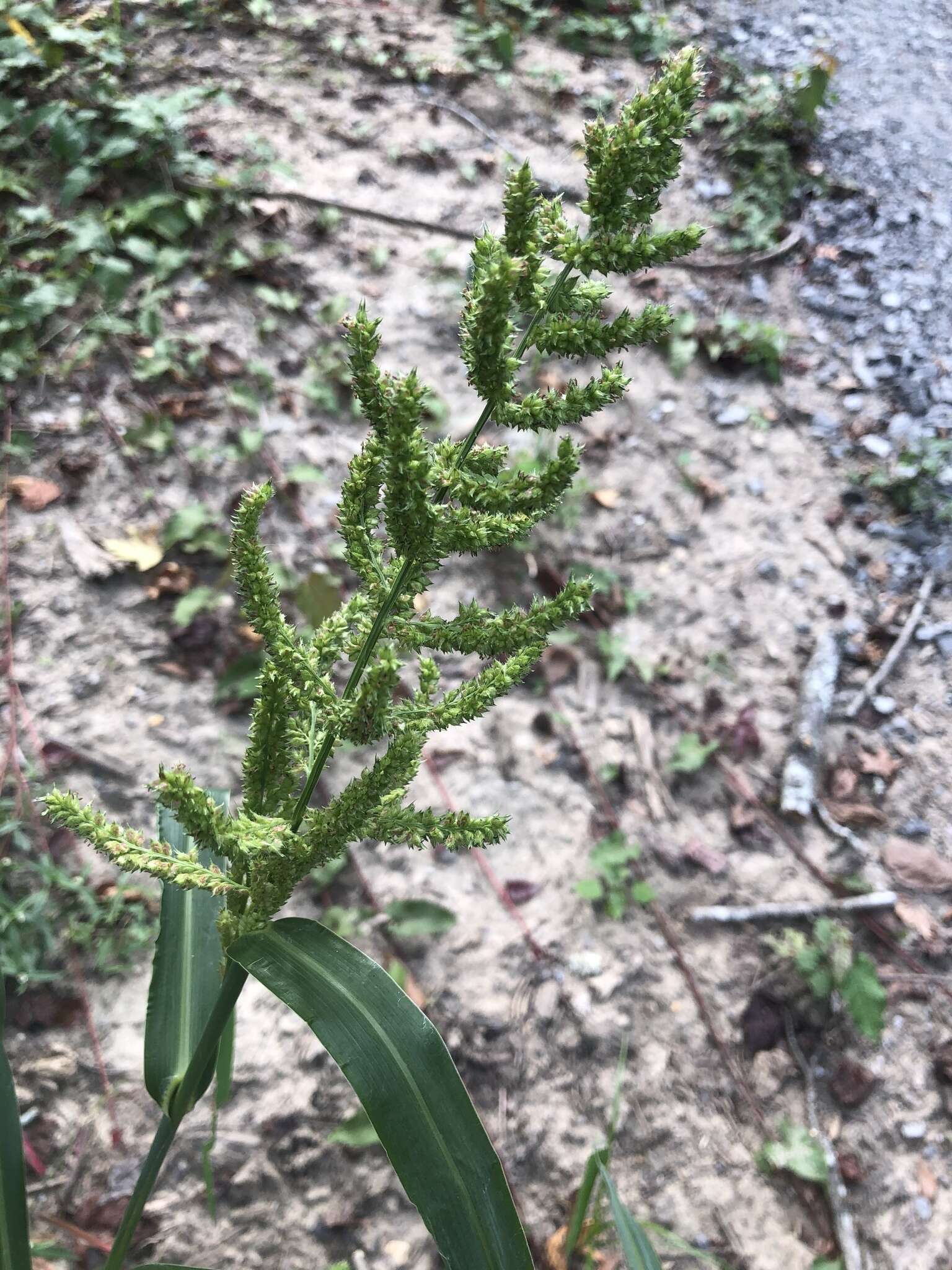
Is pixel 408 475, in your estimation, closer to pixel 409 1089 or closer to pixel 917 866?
pixel 409 1089

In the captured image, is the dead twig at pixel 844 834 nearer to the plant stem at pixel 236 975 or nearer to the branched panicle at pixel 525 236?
the plant stem at pixel 236 975

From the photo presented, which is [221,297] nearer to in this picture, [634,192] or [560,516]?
[560,516]

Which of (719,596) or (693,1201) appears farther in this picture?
(719,596)

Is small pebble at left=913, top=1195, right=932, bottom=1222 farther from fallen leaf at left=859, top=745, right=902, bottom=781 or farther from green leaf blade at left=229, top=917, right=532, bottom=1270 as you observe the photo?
green leaf blade at left=229, top=917, right=532, bottom=1270

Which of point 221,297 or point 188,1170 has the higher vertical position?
point 221,297

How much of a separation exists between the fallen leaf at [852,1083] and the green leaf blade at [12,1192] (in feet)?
7.14

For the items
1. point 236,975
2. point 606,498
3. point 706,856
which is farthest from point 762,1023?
point 606,498

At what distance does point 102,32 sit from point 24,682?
353 cm

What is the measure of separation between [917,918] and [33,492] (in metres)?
3.42

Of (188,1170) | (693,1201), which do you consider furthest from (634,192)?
(693,1201)

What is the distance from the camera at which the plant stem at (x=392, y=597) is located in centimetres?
94

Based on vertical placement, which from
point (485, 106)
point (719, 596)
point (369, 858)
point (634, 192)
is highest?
point (485, 106)

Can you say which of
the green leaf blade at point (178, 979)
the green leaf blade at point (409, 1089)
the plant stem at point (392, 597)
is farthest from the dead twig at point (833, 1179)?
the plant stem at point (392, 597)

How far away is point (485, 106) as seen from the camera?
4.97m
